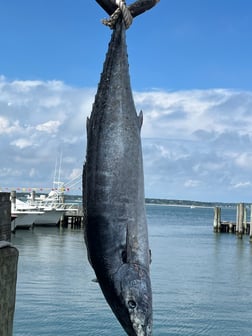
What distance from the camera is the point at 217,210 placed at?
46.6 m

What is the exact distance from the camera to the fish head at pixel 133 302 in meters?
2.74

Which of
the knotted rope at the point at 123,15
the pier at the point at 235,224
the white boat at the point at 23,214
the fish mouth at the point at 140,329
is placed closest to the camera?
the fish mouth at the point at 140,329

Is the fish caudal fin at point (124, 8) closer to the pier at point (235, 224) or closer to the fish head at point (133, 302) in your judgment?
the fish head at point (133, 302)

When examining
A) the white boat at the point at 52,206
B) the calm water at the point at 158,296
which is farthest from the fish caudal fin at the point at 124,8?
the white boat at the point at 52,206

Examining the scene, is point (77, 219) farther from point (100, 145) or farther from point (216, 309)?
point (100, 145)

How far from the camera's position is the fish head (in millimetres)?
2738

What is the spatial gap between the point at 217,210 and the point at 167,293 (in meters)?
29.2

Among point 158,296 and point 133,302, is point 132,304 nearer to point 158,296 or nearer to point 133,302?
point 133,302

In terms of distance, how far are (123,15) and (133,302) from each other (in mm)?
1637

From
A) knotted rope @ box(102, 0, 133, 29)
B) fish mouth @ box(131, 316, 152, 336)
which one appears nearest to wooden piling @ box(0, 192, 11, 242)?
knotted rope @ box(102, 0, 133, 29)

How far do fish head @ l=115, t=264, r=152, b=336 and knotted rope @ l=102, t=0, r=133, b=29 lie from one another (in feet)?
4.72

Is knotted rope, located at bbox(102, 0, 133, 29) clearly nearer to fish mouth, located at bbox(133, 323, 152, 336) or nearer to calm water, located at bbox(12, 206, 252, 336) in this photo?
fish mouth, located at bbox(133, 323, 152, 336)

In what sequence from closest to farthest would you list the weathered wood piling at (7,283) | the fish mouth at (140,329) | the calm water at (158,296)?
the fish mouth at (140,329)
the weathered wood piling at (7,283)
the calm water at (158,296)

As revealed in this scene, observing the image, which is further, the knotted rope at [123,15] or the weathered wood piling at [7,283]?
the weathered wood piling at [7,283]
